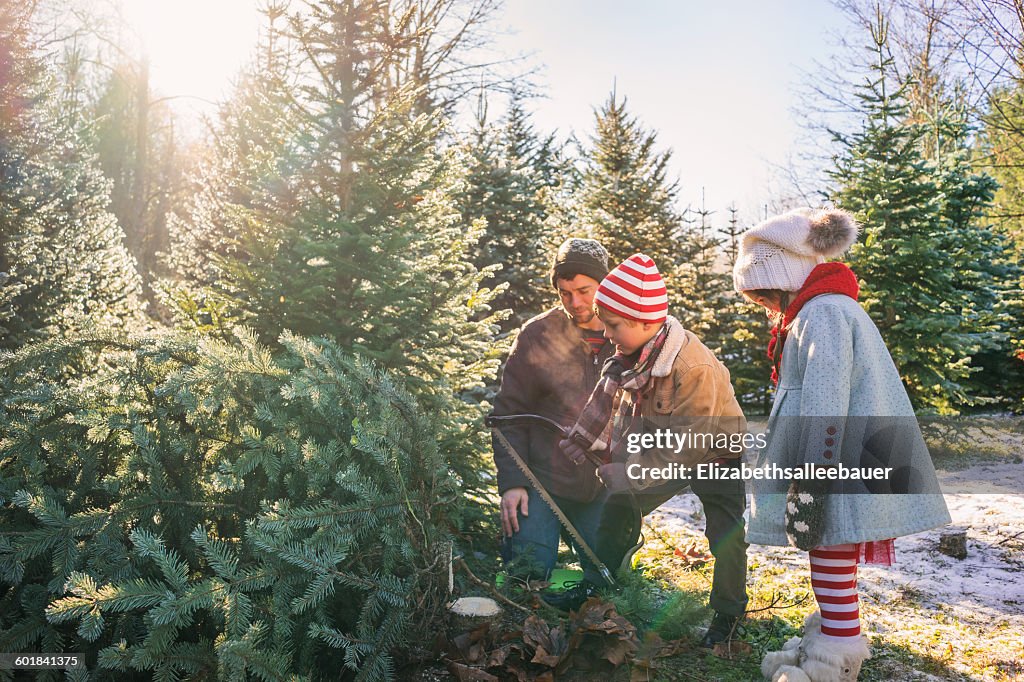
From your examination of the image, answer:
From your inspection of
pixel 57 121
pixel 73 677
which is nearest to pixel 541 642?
pixel 73 677

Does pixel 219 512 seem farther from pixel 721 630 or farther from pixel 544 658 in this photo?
pixel 721 630

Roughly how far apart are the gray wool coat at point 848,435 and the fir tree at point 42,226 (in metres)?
6.44

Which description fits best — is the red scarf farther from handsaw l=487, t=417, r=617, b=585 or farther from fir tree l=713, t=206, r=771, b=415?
fir tree l=713, t=206, r=771, b=415

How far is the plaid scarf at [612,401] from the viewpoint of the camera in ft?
10.5

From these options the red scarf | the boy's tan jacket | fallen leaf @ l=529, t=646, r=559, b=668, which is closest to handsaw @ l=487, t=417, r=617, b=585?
the boy's tan jacket

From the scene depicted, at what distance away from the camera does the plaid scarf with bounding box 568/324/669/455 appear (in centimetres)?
320

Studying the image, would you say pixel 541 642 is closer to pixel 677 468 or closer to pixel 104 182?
pixel 677 468

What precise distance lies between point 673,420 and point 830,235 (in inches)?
39.1

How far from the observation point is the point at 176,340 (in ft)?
11.0

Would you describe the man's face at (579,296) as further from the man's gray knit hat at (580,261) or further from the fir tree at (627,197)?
the fir tree at (627,197)

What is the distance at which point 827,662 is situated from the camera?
8.29 feet

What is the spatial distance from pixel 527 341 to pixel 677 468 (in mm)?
1189

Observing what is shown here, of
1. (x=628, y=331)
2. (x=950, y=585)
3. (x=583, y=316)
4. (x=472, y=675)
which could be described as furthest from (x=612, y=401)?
(x=950, y=585)

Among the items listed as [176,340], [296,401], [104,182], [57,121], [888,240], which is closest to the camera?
[296,401]
